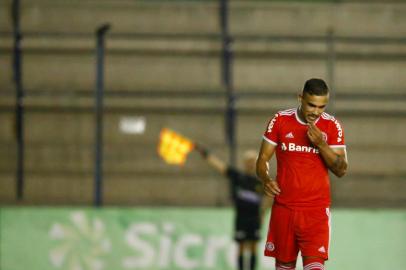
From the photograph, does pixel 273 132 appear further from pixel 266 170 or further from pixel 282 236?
pixel 282 236

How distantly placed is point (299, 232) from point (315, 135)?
0.84 metres

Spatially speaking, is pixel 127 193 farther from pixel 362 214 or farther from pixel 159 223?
pixel 362 214

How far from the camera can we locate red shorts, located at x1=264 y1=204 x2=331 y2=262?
775 cm

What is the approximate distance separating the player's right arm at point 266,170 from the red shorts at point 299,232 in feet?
0.69

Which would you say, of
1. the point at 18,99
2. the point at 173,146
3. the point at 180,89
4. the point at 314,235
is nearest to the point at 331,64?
the point at 180,89

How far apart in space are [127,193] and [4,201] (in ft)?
6.04

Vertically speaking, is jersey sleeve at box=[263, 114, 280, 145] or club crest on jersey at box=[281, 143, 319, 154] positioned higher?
jersey sleeve at box=[263, 114, 280, 145]

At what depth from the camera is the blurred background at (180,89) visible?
15.7m

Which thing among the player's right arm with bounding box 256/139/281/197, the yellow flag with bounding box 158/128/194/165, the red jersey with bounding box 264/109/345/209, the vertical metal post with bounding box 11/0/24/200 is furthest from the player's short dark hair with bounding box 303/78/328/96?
the vertical metal post with bounding box 11/0/24/200

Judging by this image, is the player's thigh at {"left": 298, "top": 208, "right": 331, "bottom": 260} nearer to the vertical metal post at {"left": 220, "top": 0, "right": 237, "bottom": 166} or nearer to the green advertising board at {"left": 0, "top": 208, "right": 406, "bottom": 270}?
the green advertising board at {"left": 0, "top": 208, "right": 406, "bottom": 270}

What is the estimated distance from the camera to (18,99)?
1597 centimetres

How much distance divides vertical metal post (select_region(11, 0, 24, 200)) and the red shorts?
809 centimetres

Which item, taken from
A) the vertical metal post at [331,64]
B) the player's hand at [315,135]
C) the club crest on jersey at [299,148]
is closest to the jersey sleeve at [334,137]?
the club crest on jersey at [299,148]

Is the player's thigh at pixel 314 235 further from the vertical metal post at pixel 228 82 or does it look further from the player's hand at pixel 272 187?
the vertical metal post at pixel 228 82
